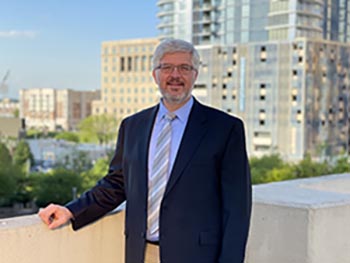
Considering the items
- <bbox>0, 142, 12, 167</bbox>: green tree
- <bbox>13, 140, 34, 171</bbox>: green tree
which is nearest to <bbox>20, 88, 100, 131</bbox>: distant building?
<bbox>13, 140, 34, 171</bbox>: green tree

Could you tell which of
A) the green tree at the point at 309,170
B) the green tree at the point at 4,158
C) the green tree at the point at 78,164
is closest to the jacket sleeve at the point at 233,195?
the green tree at the point at 309,170

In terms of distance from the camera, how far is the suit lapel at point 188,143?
129 centimetres

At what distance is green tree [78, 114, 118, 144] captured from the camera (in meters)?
43.4

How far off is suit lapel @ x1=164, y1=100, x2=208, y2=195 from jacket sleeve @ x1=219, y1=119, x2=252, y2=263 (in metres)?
0.08

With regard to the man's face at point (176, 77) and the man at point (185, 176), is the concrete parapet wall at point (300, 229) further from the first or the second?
the man's face at point (176, 77)

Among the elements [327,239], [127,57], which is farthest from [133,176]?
[127,57]

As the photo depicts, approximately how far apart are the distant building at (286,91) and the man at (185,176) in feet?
96.9

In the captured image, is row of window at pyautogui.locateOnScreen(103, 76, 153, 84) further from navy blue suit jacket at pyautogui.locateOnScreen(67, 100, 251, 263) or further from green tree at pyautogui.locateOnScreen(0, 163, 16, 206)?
navy blue suit jacket at pyautogui.locateOnScreen(67, 100, 251, 263)

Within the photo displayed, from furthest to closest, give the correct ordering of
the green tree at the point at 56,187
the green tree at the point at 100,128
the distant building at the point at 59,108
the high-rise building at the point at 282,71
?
1. the distant building at the point at 59,108
2. the green tree at the point at 100,128
3. the high-rise building at the point at 282,71
4. the green tree at the point at 56,187

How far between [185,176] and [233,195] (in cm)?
13

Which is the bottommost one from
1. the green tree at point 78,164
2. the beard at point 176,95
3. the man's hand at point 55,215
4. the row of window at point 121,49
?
the green tree at point 78,164

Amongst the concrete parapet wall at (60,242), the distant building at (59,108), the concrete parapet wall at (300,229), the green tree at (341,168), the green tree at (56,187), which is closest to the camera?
the concrete parapet wall at (60,242)

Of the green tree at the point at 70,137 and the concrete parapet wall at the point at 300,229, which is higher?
the concrete parapet wall at the point at 300,229

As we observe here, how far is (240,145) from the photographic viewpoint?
4.25ft
